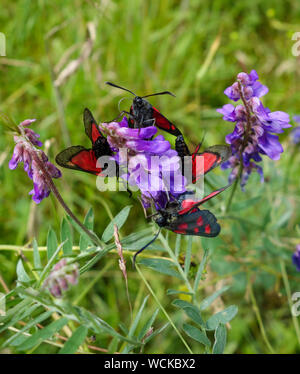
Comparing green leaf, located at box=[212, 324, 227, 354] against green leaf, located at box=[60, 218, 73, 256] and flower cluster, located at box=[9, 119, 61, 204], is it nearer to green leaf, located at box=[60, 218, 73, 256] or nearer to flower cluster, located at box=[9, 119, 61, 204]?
green leaf, located at box=[60, 218, 73, 256]

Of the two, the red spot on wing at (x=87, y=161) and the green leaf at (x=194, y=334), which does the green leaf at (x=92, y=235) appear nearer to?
the red spot on wing at (x=87, y=161)

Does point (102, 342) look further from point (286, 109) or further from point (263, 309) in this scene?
point (286, 109)

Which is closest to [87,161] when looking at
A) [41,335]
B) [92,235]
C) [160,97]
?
[92,235]

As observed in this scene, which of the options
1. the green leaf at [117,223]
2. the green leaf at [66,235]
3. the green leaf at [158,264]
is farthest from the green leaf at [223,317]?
the green leaf at [66,235]

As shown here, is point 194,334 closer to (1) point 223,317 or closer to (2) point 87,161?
(1) point 223,317

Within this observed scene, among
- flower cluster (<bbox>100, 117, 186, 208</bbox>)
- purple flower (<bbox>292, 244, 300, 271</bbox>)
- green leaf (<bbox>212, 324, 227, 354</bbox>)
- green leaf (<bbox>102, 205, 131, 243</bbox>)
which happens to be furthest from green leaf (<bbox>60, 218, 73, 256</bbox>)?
purple flower (<bbox>292, 244, 300, 271</bbox>)

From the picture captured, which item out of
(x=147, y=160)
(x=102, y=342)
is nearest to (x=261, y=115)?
(x=147, y=160)
